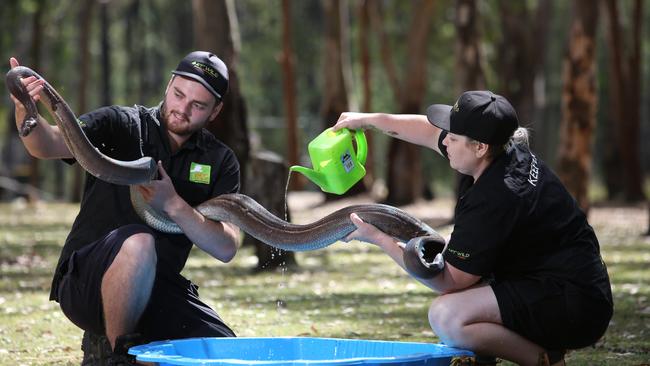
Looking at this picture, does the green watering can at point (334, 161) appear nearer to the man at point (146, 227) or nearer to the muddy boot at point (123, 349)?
the man at point (146, 227)

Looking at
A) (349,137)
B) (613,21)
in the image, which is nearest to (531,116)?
(613,21)

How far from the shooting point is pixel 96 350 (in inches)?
261

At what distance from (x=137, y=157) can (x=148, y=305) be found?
32.6 inches

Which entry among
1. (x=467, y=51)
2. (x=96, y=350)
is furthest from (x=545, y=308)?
(x=467, y=51)

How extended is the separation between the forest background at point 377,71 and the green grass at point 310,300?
20 cm

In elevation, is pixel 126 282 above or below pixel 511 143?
below

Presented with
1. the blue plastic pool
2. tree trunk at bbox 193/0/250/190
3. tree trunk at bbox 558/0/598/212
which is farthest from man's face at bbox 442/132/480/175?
tree trunk at bbox 558/0/598/212

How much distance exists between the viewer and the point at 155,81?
5616cm

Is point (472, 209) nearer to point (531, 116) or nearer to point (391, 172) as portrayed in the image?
point (391, 172)

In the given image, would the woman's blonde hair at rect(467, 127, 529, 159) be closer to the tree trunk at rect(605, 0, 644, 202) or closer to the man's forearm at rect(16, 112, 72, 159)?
the man's forearm at rect(16, 112, 72, 159)

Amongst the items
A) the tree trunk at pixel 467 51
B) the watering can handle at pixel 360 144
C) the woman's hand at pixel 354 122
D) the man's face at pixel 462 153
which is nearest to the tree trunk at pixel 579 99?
the tree trunk at pixel 467 51

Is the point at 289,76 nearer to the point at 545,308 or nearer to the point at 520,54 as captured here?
the point at 520,54

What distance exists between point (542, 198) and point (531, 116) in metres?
27.6

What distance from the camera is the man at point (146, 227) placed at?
20.9 ft
